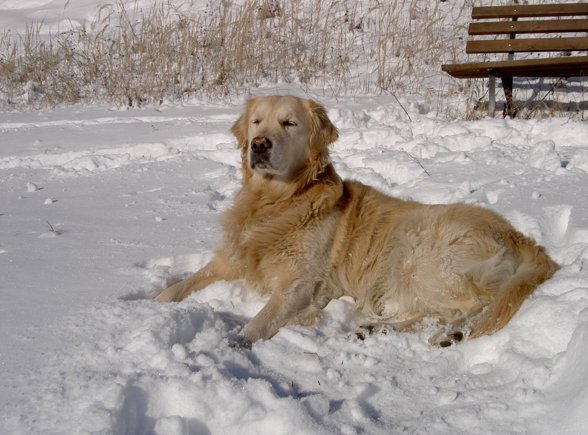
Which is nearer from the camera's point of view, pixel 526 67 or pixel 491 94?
pixel 526 67

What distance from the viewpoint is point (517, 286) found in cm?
262

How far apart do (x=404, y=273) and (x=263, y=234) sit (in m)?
A: 0.78

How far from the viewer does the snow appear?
174 centimetres

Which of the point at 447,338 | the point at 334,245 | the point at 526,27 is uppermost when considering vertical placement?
the point at 526,27

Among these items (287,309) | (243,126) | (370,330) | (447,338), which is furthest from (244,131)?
(447,338)

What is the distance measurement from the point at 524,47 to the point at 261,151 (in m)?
5.02

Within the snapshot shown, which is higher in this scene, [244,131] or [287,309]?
[244,131]

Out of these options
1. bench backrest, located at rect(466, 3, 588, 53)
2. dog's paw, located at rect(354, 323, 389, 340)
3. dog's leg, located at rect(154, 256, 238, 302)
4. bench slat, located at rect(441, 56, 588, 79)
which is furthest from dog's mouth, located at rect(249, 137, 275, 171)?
bench backrest, located at rect(466, 3, 588, 53)

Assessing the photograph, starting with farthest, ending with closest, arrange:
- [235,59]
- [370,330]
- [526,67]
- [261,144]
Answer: [235,59]
[526,67]
[261,144]
[370,330]

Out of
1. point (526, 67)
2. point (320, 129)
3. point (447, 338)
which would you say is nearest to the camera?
point (447, 338)

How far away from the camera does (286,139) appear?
10.9ft

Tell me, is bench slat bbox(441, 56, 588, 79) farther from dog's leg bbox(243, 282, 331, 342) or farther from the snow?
dog's leg bbox(243, 282, 331, 342)

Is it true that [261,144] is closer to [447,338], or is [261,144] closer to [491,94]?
[447,338]

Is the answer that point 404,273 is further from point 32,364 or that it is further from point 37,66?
point 37,66
